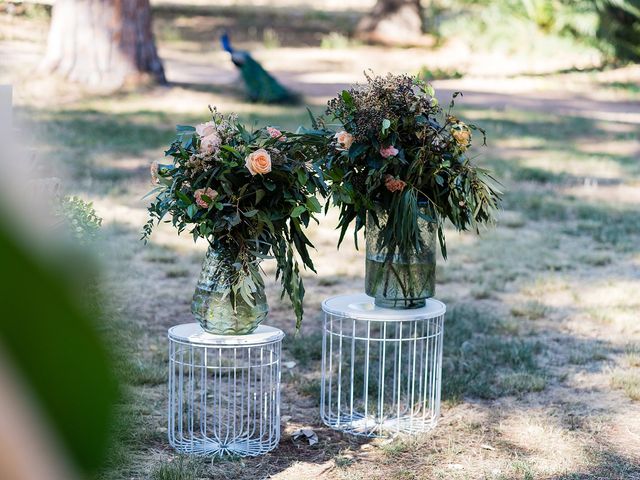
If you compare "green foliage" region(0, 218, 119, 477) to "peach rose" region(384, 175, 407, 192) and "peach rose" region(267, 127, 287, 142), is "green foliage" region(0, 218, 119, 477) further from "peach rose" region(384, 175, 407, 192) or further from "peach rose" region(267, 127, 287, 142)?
"peach rose" region(384, 175, 407, 192)

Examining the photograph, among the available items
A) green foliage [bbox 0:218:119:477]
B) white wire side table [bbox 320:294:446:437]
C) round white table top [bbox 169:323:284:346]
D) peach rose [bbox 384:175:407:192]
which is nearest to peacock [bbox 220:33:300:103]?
white wire side table [bbox 320:294:446:437]

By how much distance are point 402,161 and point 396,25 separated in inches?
693

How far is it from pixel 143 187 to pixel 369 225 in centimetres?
539

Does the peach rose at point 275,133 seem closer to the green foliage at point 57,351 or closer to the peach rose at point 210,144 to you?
the peach rose at point 210,144

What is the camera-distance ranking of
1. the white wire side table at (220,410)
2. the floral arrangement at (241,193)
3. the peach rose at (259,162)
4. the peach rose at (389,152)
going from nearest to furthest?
the peach rose at (259,162), the floral arrangement at (241,193), the white wire side table at (220,410), the peach rose at (389,152)

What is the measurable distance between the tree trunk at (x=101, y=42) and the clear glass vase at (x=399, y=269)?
939 centimetres

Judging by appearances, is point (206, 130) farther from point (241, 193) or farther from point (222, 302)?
point (222, 302)

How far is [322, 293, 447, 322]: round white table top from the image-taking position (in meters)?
3.78

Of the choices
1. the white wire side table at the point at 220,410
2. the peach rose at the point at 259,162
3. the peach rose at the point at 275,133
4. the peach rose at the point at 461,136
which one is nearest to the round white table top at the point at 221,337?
the white wire side table at the point at 220,410

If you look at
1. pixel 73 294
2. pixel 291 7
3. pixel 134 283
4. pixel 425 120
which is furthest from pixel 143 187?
pixel 291 7

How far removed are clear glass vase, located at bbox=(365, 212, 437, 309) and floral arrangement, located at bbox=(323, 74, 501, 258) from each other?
41mm

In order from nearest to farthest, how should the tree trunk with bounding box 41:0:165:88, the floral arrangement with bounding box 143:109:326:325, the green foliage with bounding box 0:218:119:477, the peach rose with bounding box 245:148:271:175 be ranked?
the green foliage with bounding box 0:218:119:477
the peach rose with bounding box 245:148:271:175
the floral arrangement with bounding box 143:109:326:325
the tree trunk with bounding box 41:0:165:88

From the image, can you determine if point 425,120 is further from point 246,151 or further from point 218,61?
point 218,61

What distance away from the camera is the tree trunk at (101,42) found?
40.0ft
